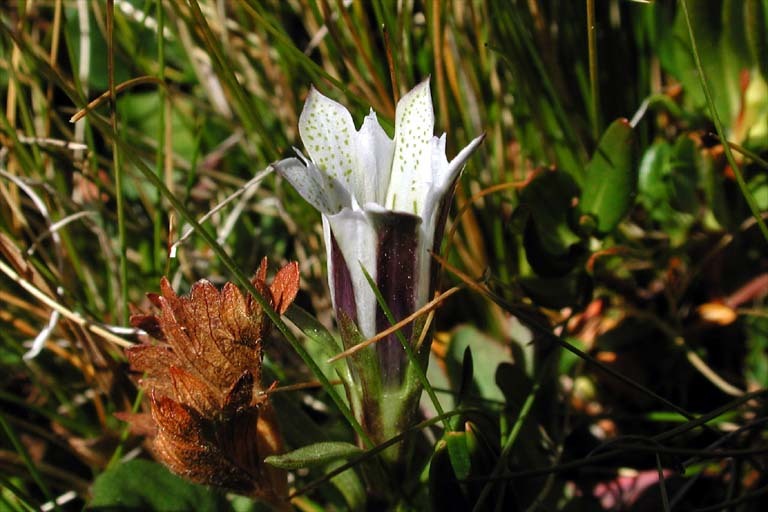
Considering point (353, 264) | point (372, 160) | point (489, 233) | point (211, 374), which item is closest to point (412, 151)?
point (372, 160)

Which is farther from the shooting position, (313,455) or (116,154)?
(116,154)

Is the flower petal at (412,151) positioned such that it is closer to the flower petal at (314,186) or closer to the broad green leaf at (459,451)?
the flower petal at (314,186)

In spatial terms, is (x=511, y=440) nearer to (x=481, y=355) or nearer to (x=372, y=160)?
(x=481, y=355)

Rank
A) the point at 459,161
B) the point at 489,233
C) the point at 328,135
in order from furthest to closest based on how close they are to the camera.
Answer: the point at 489,233 < the point at 328,135 < the point at 459,161

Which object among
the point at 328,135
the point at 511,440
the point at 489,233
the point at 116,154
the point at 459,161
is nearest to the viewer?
the point at 459,161

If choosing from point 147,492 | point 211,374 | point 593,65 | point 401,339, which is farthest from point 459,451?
point 593,65

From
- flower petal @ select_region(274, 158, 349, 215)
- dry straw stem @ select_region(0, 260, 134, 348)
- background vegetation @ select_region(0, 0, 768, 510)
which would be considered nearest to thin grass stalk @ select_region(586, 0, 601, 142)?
background vegetation @ select_region(0, 0, 768, 510)

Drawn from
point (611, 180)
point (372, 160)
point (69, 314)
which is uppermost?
point (372, 160)

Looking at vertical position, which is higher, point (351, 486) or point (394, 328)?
point (394, 328)
